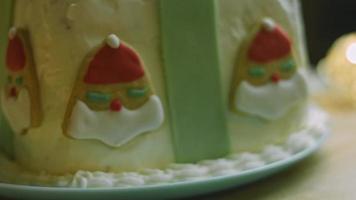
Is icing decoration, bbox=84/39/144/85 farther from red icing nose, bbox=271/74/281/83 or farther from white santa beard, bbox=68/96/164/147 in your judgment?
red icing nose, bbox=271/74/281/83

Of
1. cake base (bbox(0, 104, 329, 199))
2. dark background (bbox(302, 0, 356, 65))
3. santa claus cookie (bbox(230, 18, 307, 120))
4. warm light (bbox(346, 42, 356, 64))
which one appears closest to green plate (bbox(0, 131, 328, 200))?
cake base (bbox(0, 104, 329, 199))

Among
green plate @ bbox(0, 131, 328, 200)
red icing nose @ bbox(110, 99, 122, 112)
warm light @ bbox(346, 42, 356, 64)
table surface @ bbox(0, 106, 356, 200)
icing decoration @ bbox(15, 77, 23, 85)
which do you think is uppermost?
icing decoration @ bbox(15, 77, 23, 85)

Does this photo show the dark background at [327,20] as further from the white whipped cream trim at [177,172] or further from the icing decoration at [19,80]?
the icing decoration at [19,80]

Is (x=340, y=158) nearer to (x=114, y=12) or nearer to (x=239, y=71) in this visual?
(x=239, y=71)

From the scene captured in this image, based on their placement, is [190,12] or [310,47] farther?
[310,47]

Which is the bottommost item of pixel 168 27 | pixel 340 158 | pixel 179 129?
pixel 340 158

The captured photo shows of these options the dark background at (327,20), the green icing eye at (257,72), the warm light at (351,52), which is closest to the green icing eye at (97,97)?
A: the green icing eye at (257,72)

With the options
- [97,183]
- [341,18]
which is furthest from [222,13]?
[341,18]

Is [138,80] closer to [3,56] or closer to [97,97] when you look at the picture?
[97,97]
